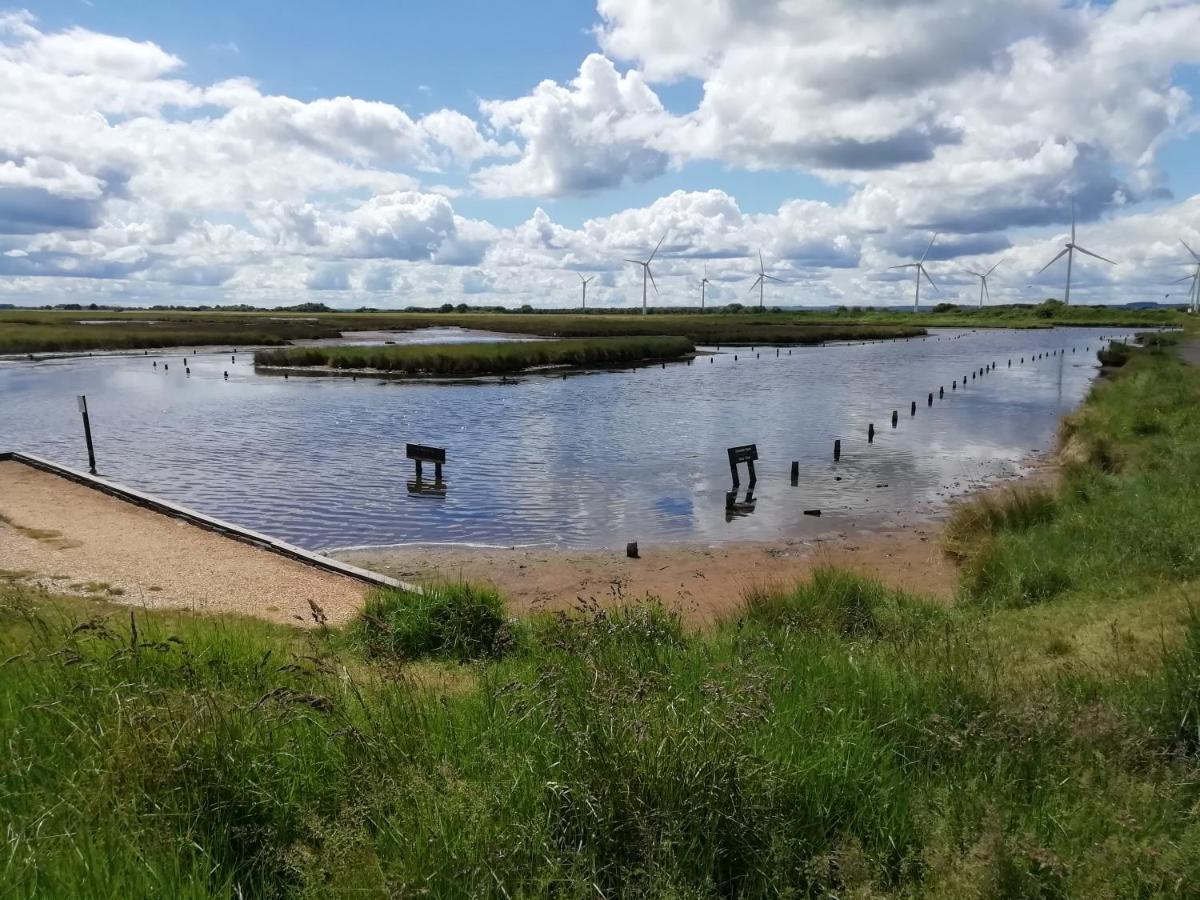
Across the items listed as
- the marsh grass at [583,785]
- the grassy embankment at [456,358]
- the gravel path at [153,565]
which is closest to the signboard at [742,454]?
the gravel path at [153,565]

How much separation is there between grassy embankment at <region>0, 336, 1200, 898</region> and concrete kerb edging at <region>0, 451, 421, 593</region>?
5029mm

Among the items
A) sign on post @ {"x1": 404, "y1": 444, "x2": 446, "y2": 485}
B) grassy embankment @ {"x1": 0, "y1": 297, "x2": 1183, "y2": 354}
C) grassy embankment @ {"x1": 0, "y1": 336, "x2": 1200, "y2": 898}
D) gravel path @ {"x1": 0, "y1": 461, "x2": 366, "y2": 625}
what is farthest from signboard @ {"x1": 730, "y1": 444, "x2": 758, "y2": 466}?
grassy embankment @ {"x1": 0, "y1": 297, "x2": 1183, "y2": 354}

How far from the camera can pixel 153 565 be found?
41.4 ft

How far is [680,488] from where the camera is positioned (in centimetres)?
2347

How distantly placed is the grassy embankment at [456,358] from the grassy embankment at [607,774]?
54624mm

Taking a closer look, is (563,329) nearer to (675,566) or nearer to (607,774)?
(675,566)

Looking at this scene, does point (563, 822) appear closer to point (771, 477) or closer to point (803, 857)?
point (803, 857)

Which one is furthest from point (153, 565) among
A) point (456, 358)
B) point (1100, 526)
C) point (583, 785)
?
point (456, 358)

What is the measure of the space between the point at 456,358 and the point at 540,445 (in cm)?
3271

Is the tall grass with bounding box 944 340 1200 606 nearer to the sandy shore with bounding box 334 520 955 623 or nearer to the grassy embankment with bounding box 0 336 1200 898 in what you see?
the sandy shore with bounding box 334 520 955 623

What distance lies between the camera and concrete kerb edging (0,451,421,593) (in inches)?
504

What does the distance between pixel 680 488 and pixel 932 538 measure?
7.93 meters

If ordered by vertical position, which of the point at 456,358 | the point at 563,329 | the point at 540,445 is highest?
the point at 563,329

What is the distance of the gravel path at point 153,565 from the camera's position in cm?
1096
